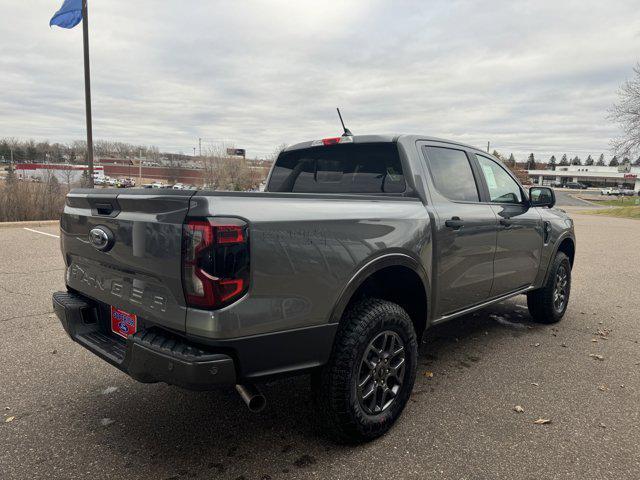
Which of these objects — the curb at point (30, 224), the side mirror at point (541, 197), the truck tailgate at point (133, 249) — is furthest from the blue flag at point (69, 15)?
the side mirror at point (541, 197)

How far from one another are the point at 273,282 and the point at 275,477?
1041 millimetres

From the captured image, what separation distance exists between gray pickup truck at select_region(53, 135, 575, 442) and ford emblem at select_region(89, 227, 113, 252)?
0.03 ft

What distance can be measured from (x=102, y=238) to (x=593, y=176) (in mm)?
142954

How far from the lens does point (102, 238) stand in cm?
242

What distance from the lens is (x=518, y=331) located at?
482 cm

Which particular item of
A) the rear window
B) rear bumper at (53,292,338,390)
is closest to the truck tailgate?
rear bumper at (53,292,338,390)

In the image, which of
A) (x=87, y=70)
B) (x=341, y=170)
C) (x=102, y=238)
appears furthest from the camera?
(x=87, y=70)

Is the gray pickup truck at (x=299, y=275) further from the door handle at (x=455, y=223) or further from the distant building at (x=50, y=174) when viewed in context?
the distant building at (x=50, y=174)

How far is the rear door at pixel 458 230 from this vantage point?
3271 millimetres

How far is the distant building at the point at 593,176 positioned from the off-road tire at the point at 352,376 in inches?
5014

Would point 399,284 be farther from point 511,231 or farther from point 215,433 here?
point 511,231

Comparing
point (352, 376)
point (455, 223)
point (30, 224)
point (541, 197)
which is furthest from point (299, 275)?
point (30, 224)

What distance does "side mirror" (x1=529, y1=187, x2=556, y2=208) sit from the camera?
4.54 metres

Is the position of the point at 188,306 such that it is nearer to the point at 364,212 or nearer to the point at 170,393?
the point at 364,212
